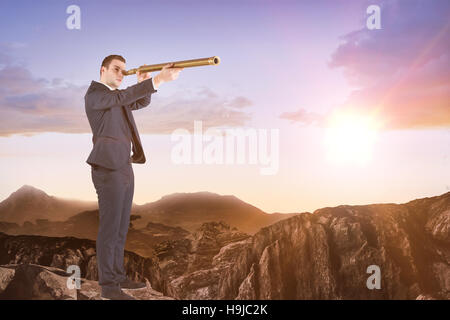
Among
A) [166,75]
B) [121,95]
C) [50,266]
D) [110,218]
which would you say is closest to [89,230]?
[50,266]

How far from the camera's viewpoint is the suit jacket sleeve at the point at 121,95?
4.32 m

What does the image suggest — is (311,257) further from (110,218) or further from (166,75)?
(166,75)

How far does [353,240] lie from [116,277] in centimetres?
416

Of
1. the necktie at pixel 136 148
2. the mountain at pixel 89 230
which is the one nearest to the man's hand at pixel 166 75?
the necktie at pixel 136 148

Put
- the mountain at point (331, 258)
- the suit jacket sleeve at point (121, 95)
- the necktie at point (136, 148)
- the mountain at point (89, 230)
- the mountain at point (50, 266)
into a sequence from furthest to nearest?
1. the mountain at point (89, 230)
2. the mountain at point (331, 258)
3. the mountain at point (50, 266)
4. the necktie at point (136, 148)
5. the suit jacket sleeve at point (121, 95)

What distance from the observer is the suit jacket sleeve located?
432 cm

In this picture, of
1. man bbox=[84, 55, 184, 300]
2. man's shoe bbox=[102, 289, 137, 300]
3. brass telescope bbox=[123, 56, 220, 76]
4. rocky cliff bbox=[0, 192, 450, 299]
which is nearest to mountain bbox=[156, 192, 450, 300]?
rocky cliff bbox=[0, 192, 450, 299]

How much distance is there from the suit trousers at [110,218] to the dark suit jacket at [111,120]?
0.35 feet

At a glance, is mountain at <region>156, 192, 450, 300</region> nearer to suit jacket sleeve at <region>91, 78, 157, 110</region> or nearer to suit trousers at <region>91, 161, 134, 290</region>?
suit trousers at <region>91, 161, 134, 290</region>

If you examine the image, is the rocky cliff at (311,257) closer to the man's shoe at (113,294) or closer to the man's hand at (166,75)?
the man's shoe at (113,294)

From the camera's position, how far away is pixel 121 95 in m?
4.39

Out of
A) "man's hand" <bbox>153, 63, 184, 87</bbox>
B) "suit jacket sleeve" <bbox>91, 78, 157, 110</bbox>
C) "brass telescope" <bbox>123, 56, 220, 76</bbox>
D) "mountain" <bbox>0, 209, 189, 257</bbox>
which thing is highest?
"brass telescope" <bbox>123, 56, 220, 76</bbox>

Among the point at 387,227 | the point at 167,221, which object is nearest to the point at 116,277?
the point at 167,221

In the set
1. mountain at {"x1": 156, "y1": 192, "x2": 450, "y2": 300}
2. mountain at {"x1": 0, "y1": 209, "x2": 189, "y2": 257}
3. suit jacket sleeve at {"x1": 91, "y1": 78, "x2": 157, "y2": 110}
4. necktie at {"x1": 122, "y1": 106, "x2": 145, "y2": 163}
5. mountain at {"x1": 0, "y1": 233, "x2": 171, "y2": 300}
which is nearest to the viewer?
suit jacket sleeve at {"x1": 91, "y1": 78, "x2": 157, "y2": 110}
